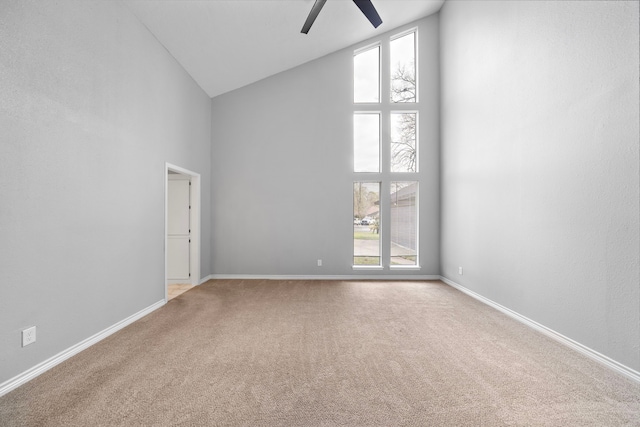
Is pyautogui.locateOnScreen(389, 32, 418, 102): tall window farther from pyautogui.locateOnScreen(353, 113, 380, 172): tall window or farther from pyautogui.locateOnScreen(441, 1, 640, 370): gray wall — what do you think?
pyautogui.locateOnScreen(441, 1, 640, 370): gray wall

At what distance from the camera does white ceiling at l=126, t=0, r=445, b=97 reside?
3577mm

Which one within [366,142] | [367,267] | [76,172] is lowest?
[367,267]

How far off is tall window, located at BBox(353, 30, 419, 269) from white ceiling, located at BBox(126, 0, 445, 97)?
63cm

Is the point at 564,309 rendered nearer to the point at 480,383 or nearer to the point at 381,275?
the point at 480,383

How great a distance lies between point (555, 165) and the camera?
9.50 feet

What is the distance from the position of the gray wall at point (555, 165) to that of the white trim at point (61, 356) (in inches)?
176

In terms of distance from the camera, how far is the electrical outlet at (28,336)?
6.79ft

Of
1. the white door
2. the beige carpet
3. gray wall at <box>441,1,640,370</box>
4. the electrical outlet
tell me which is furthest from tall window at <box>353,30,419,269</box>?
the electrical outlet

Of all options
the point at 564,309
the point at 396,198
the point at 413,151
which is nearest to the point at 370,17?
the point at 413,151

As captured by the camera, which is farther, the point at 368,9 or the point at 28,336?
the point at 368,9

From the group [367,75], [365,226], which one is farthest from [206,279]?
[367,75]

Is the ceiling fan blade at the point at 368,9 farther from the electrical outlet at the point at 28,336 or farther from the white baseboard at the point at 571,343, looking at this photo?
the electrical outlet at the point at 28,336

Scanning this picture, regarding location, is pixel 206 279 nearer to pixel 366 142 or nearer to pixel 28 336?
pixel 28 336

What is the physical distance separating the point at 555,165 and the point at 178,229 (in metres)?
5.40
